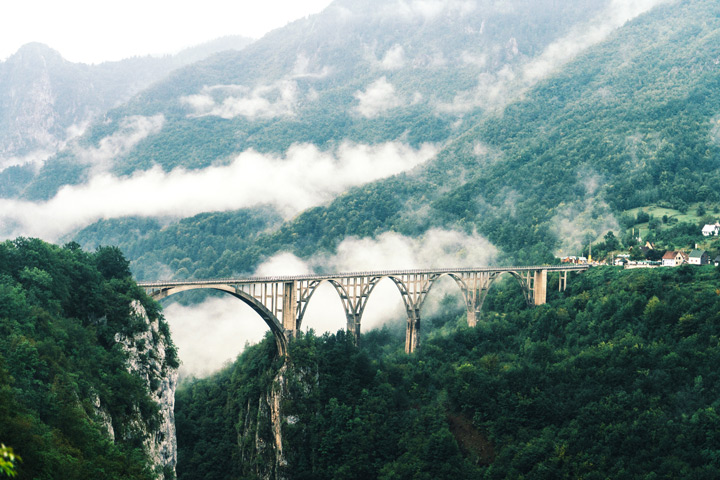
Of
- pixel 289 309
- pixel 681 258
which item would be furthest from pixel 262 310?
pixel 681 258

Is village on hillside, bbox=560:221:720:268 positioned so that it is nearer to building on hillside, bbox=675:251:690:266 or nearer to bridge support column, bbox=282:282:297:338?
building on hillside, bbox=675:251:690:266

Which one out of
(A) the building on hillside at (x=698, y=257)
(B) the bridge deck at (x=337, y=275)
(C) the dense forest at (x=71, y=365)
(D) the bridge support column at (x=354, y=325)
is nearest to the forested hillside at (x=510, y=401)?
(D) the bridge support column at (x=354, y=325)

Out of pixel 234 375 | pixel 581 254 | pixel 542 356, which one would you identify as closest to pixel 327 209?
pixel 581 254

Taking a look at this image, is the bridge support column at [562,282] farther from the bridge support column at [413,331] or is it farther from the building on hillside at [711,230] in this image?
the building on hillside at [711,230]

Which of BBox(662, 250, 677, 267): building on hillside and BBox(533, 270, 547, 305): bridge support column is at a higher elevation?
BBox(662, 250, 677, 267): building on hillside

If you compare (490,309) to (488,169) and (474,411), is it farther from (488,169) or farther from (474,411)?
(488,169)

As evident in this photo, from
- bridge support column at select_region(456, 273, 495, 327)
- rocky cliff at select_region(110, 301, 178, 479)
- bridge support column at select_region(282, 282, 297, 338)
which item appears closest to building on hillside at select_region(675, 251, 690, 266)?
bridge support column at select_region(456, 273, 495, 327)
